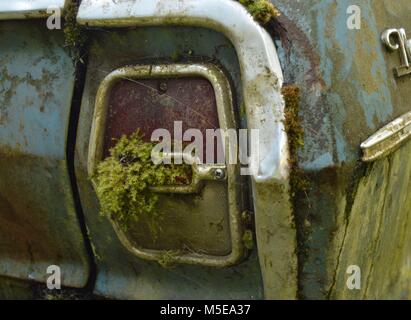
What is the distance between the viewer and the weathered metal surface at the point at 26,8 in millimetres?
1824

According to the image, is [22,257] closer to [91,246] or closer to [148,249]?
[91,246]

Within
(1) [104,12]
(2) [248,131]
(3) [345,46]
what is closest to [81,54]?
(1) [104,12]

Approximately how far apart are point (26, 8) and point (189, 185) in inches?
28.0

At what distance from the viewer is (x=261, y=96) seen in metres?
1.62

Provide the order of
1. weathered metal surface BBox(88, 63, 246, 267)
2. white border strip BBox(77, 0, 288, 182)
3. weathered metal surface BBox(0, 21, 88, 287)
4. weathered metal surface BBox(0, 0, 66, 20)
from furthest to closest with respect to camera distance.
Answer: weathered metal surface BBox(0, 21, 88, 287) → weathered metal surface BBox(0, 0, 66, 20) → weathered metal surface BBox(88, 63, 246, 267) → white border strip BBox(77, 0, 288, 182)

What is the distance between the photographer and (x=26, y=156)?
6.57ft

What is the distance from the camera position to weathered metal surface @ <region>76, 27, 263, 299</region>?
173 centimetres

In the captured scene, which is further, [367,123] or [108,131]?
[108,131]

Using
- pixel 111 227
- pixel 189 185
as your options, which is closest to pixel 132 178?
pixel 189 185

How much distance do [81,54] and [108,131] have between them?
0.25 m

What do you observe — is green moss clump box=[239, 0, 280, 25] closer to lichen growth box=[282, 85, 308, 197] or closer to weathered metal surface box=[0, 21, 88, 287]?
lichen growth box=[282, 85, 308, 197]

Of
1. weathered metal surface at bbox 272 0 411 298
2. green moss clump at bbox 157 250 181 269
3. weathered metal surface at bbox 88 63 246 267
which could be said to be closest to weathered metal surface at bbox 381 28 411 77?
weathered metal surface at bbox 272 0 411 298

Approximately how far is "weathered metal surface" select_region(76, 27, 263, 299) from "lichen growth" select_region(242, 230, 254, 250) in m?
0.04

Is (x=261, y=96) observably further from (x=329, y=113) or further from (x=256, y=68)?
(x=329, y=113)
